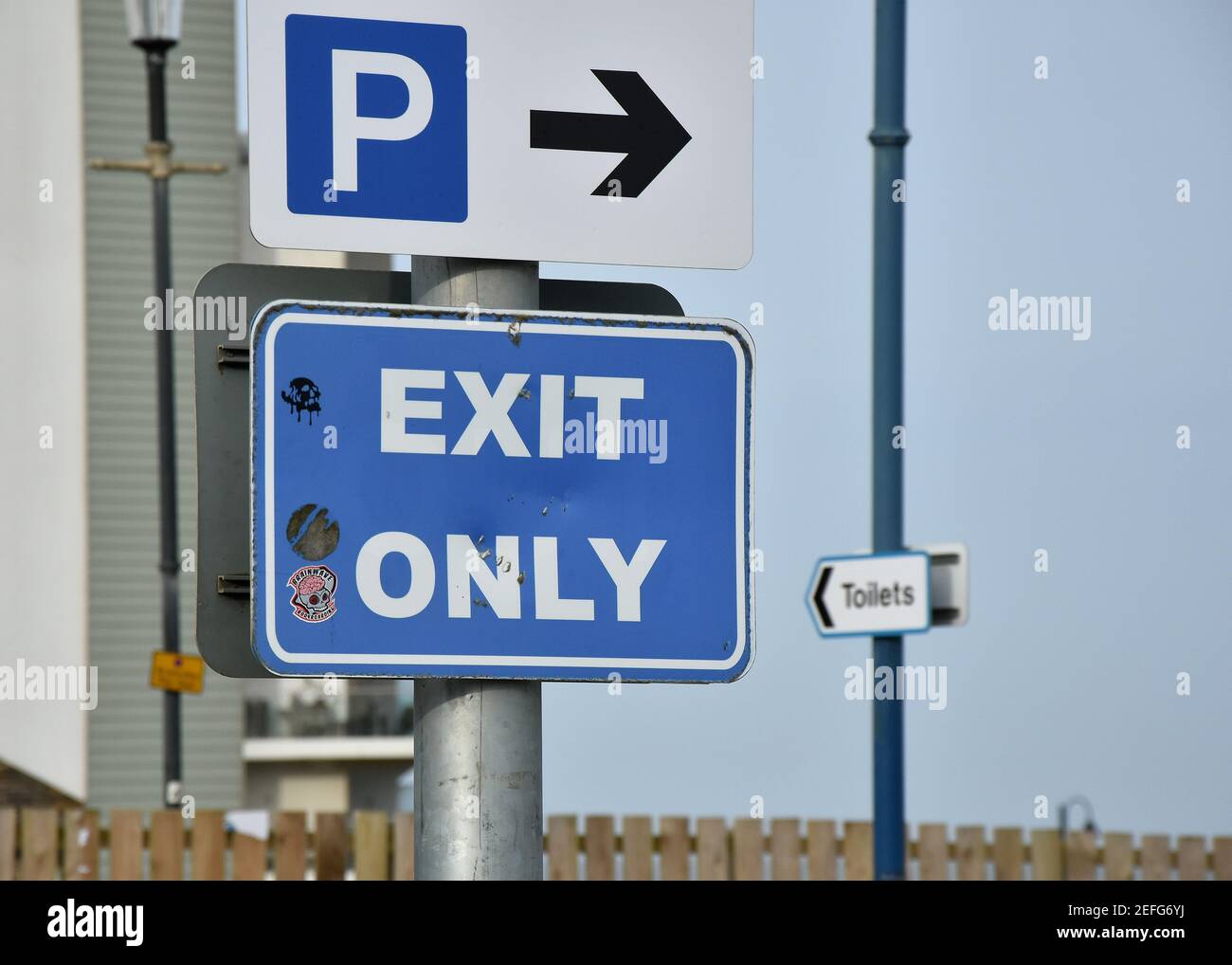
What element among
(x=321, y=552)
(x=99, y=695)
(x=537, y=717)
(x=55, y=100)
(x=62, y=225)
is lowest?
(x=99, y=695)

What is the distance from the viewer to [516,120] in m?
3.06

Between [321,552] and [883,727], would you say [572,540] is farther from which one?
[883,727]

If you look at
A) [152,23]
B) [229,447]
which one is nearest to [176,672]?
[152,23]

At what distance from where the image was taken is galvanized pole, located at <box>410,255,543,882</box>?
2812 mm

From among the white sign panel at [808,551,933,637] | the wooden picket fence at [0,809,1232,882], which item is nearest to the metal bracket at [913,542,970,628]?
→ the white sign panel at [808,551,933,637]

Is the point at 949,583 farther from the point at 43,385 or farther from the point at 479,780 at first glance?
the point at 43,385

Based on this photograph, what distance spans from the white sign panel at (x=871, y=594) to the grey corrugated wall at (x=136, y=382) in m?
15.8

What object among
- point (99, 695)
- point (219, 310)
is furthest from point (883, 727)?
point (99, 695)

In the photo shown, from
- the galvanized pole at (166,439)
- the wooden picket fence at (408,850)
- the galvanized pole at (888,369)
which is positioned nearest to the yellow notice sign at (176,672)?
the galvanized pole at (166,439)

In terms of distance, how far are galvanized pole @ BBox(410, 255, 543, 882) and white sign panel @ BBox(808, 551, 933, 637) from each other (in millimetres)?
5824

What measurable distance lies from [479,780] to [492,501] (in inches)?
18.0

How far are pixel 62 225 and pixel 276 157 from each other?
870 inches
